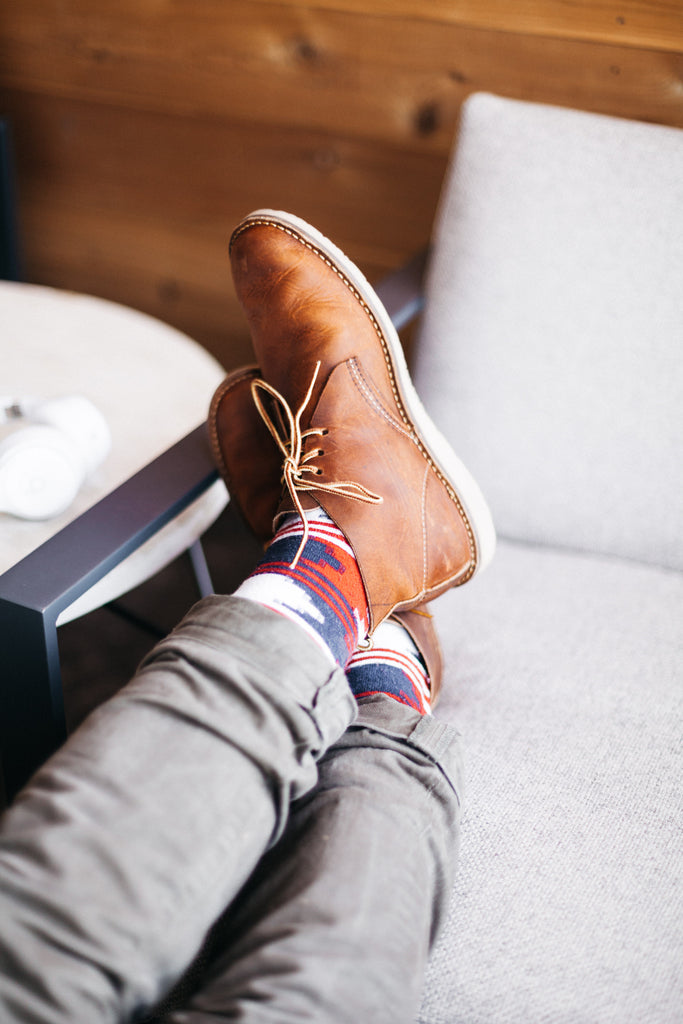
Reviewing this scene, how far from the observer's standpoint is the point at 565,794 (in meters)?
0.65

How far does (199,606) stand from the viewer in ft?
1.90

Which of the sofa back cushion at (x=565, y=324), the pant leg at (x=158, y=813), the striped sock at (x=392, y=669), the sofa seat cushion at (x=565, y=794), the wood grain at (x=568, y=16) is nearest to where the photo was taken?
the pant leg at (x=158, y=813)

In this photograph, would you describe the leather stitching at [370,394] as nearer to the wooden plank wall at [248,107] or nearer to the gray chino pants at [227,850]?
the gray chino pants at [227,850]

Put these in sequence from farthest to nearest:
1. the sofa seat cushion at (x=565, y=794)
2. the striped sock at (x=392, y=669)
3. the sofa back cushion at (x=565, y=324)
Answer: the sofa back cushion at (x=565, y=324) < the striped sock at (x=392, y=669) < the sofa seat cushion at (x=565, y=794)

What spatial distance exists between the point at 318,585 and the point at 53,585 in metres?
0.21

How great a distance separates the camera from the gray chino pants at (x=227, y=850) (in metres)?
0.42

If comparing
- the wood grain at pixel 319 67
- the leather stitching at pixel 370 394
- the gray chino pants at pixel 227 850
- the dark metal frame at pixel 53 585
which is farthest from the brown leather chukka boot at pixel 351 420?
the wood grain at pixel 319 67

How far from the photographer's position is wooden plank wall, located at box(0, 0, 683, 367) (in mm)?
1038

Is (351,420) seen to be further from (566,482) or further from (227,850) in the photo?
(227,850)

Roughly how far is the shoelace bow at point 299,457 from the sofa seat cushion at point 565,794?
20cm

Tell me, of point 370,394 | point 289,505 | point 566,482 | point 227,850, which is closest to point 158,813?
point 227,850

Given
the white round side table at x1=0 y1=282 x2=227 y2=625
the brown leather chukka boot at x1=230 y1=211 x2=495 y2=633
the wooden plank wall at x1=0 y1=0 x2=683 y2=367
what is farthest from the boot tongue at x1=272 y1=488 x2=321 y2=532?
the wooden plank wall at x1=0 y1=0 x2=683 y2=367

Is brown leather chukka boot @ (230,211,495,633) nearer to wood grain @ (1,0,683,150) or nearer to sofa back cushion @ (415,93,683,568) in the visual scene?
sofa back cushion @ (415,93,683,568)

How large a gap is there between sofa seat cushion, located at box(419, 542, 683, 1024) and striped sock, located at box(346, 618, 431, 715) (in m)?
0.04
